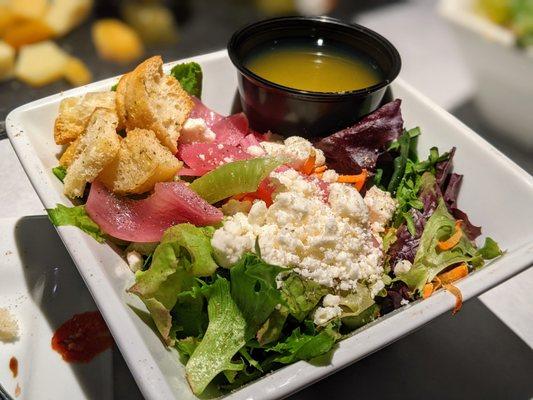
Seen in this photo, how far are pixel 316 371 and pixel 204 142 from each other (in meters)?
0.67

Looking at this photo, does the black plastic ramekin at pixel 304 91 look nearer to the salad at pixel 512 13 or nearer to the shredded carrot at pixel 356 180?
the shredded carrot at pixel 356 180

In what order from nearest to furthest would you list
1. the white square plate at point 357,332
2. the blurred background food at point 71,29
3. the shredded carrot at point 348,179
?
the white square plate at point 357,332, the shredded carrot at point 348,179, the blurred background food at point 71,29

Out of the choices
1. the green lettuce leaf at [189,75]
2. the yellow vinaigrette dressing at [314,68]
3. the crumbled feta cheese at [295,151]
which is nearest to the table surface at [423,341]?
the crumbled feta cheese at [295,151]

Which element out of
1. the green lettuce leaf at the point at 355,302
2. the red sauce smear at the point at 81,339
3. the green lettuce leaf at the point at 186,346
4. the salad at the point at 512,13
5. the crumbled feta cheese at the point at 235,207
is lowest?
the red sauce smear at the point at 81,339

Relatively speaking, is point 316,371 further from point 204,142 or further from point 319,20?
point 319,20

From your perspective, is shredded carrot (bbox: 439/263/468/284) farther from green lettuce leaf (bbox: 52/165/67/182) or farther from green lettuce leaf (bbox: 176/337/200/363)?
green lettuce leaf (bbox: 52/165/67/182)

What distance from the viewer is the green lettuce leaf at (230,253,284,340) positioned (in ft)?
3.31

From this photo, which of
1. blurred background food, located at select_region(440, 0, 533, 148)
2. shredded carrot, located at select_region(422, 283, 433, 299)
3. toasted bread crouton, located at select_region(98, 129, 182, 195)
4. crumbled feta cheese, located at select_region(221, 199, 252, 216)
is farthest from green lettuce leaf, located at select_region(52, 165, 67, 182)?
blurred background food, located at select_region(440, 0, 533, 148)

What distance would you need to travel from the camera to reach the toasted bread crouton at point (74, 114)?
136 cm

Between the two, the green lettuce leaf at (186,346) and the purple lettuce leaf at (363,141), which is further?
the purple lettuce leaf at (363,141)

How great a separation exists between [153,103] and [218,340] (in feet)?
1.96

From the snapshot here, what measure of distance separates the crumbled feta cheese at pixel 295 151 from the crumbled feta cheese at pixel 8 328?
0.72 meters

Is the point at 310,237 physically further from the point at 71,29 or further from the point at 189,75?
the point at 71,29

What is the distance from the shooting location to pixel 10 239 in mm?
1513
